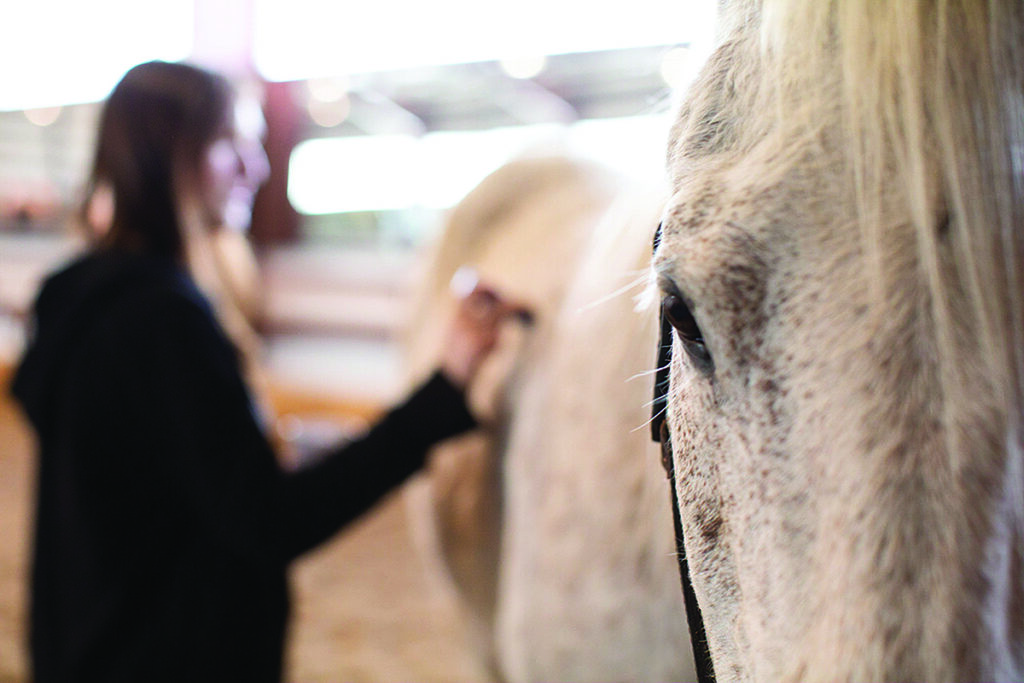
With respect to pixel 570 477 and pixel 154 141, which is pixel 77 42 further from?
pixel 570 477

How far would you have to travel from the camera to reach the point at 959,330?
30cm

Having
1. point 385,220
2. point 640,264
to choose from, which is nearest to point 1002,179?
point 640,264

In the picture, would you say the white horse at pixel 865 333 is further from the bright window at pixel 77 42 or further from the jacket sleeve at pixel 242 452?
the bright window at pixel 77 42

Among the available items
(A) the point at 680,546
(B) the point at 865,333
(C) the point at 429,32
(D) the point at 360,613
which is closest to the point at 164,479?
(A) the point at 680,546

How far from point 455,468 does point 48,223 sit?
4.98 meters

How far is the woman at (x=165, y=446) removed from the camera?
0.91m

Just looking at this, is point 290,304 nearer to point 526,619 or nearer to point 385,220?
point 385,220

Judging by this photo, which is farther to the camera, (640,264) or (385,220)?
(385,220)

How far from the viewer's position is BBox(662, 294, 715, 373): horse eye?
15.2 inches

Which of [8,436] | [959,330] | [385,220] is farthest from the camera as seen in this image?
[385,220]

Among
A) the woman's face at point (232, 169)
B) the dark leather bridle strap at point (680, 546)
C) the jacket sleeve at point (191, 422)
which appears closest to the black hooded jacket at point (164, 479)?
the jacket sleeve at point (191, 422)

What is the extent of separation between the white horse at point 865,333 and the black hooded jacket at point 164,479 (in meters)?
0.61

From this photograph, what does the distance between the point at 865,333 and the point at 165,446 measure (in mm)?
807

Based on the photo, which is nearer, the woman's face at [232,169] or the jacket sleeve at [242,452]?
the jacket sleeve at [242,452]
